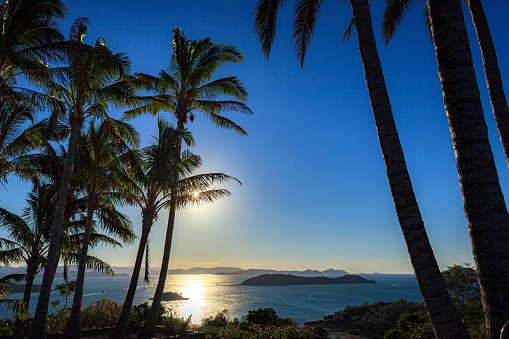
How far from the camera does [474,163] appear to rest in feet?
12.0

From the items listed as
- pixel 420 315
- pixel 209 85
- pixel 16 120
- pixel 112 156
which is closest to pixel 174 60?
pixel 209 85

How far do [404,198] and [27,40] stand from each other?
11.0 m

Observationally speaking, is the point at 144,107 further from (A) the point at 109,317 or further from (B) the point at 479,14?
(B) the point at 479,14

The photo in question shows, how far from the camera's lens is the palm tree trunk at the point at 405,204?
3715 millimetres

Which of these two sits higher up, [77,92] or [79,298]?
[77,92]

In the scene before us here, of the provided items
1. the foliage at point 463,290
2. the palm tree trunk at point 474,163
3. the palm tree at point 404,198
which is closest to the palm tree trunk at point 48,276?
the palm tree at point 404,198

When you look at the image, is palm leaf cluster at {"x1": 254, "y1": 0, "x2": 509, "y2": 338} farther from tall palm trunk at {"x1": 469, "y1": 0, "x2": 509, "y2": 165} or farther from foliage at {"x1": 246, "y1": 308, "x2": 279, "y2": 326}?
foliage at {"x1": 246, "y1": 308, "x2": 279, "y2": 326}

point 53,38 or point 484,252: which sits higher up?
point 53,38

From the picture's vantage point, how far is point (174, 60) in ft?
53.1

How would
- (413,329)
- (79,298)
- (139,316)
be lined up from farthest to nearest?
(139,316)
(79,298)
(413,329)

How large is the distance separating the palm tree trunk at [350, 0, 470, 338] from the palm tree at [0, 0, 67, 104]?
9258mm

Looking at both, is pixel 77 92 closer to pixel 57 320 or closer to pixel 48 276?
pixel 48 276

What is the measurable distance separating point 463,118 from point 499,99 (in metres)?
3.60

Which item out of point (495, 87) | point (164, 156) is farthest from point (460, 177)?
point (164, 156)
